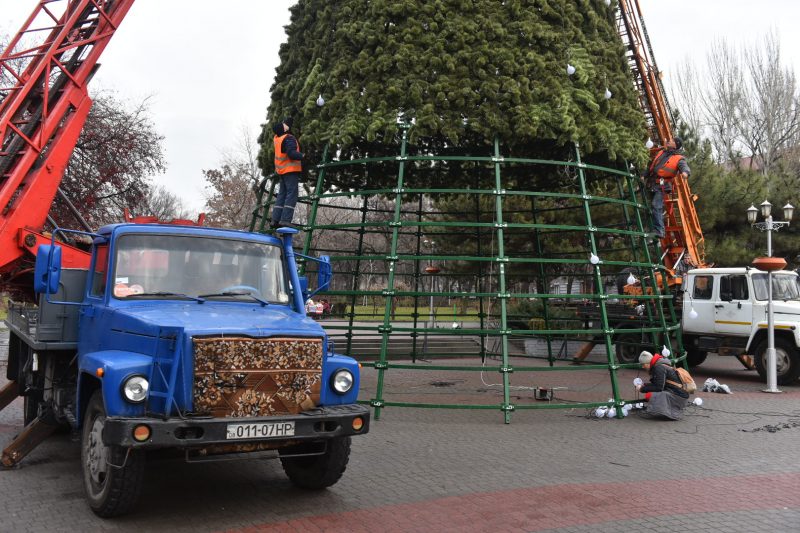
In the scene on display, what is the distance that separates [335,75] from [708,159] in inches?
728

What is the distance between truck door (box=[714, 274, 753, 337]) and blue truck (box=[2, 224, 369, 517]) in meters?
12.4

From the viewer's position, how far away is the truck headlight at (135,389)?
5199 millimetres

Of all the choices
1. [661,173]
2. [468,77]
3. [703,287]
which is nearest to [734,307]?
[703,287]

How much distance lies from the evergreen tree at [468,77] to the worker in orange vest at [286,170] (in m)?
0.38

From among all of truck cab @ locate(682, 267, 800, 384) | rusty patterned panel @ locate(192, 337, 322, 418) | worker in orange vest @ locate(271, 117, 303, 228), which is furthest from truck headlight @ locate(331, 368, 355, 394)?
truck cab @ locate(682, 267, 800, 384)

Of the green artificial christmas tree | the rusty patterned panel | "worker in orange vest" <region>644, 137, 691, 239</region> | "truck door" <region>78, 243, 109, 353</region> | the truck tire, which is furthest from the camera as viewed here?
the truck tire

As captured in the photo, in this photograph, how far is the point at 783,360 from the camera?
50.6 ft

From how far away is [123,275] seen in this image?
639cm

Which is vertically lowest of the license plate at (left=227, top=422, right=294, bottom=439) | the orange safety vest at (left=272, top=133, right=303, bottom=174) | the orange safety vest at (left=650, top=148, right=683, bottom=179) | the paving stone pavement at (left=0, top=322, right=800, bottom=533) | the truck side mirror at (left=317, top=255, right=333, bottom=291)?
the paving stone pavement at (left=0, top=322, right=800, bottom=533)

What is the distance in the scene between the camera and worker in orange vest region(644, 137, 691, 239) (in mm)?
14389

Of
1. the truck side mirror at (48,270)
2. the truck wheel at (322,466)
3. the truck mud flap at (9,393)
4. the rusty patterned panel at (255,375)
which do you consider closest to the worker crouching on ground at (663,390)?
the truck wheel at (322,466)

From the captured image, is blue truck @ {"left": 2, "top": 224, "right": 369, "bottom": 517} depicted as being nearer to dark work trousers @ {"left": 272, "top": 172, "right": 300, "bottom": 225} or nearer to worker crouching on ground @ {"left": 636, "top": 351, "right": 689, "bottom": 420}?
dark work trousers @ {"left": 272, "top": 172, "right": 300, "bottom": 225}

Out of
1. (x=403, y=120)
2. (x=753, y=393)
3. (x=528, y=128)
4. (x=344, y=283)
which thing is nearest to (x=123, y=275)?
(x=403, y=120)

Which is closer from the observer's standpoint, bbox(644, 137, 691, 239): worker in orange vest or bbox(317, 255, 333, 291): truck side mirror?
bbox(317, 255, 333, 291): truck side mirror
